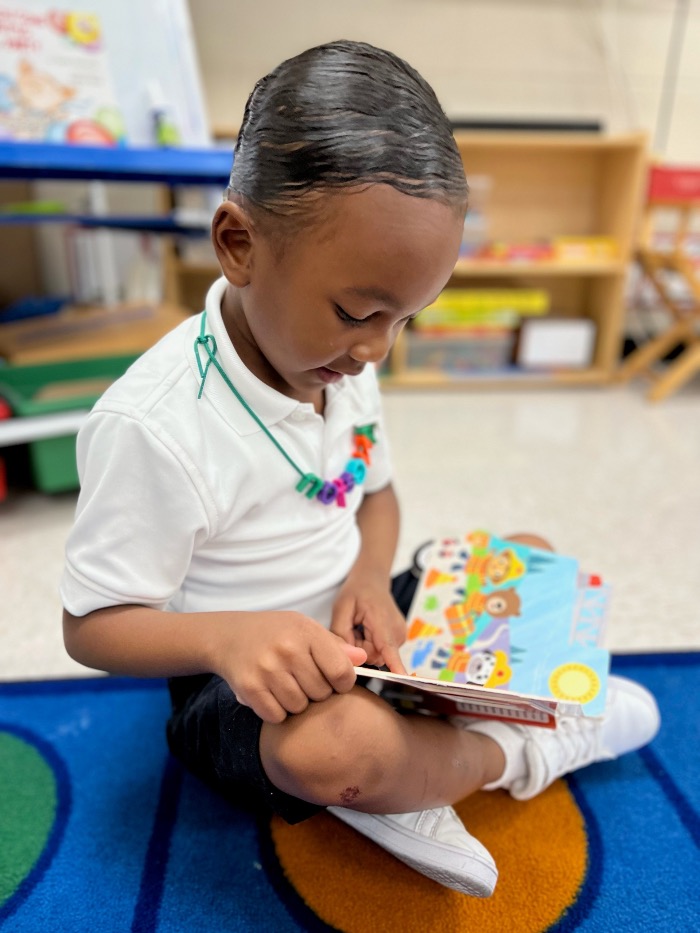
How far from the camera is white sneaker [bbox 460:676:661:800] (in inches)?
24.5

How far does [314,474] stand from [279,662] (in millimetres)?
167

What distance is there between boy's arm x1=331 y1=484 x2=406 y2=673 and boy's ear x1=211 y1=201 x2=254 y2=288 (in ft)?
0.92

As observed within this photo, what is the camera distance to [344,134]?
1.34 ft

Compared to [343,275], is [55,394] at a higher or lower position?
lower

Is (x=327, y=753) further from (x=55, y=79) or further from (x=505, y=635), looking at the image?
(x=55, y=79)

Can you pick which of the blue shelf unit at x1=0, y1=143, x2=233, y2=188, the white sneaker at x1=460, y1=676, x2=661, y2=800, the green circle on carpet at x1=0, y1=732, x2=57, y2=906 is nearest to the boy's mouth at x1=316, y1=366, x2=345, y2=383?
the white sneaker at x1=460, y1=676, x2=661, y2=800

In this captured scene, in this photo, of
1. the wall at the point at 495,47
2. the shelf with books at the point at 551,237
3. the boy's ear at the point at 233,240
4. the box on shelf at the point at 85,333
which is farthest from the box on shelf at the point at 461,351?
the boy's ear at the point at 233,240

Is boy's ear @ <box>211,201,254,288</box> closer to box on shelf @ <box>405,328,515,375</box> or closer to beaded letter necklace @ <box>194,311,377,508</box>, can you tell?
beaded letter necklace @ <box>194,311,377,508</box>

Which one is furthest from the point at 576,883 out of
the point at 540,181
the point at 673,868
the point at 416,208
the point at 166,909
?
the point at 540,181

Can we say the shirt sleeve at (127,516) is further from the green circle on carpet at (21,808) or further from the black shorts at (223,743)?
the green circle on carpet at (21,808)

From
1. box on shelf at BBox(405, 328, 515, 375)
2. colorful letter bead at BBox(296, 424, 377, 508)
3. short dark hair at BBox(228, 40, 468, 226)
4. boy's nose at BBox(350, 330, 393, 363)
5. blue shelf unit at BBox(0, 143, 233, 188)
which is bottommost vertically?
box on shelf at BBox(405, 328, 515, 375)

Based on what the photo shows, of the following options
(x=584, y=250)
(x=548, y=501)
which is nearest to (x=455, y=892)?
(x=548, y=501)

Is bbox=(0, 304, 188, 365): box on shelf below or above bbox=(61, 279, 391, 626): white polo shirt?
below

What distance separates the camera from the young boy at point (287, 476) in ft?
1.38
